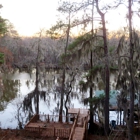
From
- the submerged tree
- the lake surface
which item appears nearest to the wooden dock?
the lake surface

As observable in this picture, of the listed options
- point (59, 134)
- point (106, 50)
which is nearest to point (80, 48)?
point (106, 50)

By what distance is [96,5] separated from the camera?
1083cm

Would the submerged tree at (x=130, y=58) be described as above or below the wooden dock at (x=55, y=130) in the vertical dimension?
above

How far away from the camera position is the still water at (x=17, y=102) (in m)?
17.5

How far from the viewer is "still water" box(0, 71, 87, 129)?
57.5 ft

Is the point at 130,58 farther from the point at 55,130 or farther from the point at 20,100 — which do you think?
the point at 20,100

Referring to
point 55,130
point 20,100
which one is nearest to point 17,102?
point 20,100

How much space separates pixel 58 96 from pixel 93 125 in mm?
9667

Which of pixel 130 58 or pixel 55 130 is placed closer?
pixel 130 58

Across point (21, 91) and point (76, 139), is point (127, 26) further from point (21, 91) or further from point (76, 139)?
point (21, 91)

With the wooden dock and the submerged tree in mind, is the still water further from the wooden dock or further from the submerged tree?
the submerged tree

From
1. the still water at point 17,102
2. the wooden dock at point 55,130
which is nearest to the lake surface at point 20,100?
the still water at point 17,102

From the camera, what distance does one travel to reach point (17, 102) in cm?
1941

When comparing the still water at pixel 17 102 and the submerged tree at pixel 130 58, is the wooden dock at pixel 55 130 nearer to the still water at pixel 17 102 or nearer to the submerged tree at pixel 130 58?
the still water at pixel 17 102
